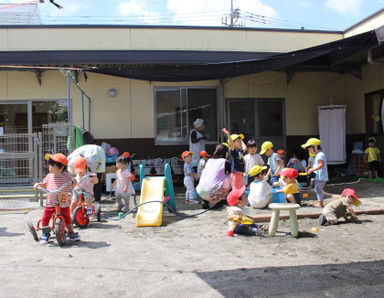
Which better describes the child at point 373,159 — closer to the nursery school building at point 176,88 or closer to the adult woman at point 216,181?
the nursery school building at point 176,88

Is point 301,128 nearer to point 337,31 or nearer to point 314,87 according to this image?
point 314,87

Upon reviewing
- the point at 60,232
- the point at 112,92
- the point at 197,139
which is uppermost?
the point at 112,92

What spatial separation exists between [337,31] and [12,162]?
1156cm

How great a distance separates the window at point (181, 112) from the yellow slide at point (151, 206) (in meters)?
4.96

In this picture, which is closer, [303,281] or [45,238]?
[303,281]

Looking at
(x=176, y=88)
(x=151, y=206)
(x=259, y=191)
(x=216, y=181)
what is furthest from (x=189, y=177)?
(x=176, y=88)

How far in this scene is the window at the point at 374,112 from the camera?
12.0 meters

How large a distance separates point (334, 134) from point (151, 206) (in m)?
8.47

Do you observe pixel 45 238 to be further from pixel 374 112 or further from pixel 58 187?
pixel 374 112

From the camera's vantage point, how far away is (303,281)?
3559 mm

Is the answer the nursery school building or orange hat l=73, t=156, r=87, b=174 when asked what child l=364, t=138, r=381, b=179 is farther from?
orange hat l=73, t=156, r=87, b=174

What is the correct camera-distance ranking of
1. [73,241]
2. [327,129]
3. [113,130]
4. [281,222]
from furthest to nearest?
[327,129]
[113,130]
[281,222]
[73,241]

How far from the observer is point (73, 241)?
5.19 m

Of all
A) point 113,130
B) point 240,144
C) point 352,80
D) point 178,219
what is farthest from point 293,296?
point 352,80
